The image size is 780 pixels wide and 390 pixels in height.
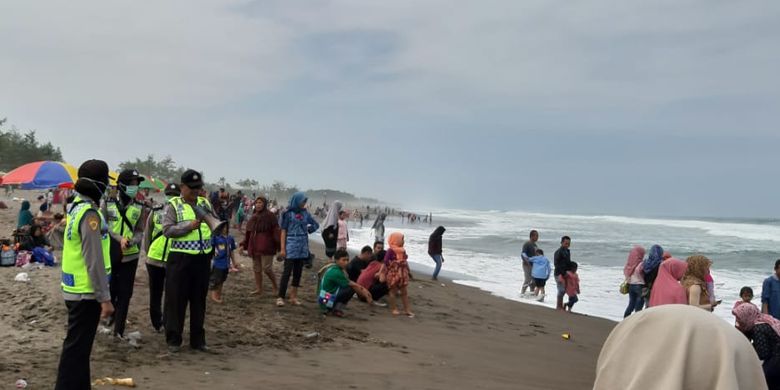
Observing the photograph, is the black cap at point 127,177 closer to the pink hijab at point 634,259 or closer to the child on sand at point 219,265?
the child on sand at point 219,265

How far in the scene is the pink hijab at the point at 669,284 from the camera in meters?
6.77

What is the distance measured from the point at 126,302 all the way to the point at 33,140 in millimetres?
60377

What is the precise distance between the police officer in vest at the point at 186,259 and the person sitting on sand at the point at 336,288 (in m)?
2.73

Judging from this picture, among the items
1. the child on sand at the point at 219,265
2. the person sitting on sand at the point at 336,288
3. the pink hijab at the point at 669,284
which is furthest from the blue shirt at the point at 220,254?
the pink hijab at the point at 669,284

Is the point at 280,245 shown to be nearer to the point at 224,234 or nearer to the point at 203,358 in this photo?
the point at 224,234

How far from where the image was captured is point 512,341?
8.31 meters

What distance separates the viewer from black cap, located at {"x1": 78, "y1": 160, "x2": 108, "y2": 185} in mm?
4059

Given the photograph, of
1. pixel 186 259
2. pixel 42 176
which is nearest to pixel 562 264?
pixel 186 259

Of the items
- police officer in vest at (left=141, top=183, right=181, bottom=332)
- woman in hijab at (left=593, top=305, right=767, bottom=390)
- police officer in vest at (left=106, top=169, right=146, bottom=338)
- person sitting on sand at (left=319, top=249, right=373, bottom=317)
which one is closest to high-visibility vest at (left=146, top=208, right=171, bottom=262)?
police officer in vest at (left=141, top=183, right=181, bottom=332)

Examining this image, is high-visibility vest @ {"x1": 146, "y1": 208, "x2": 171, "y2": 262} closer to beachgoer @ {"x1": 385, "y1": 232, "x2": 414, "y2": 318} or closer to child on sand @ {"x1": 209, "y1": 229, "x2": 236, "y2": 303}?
child on sand @ {"x1": 209, "y1": 229, "x2": 236, "y2": 303}

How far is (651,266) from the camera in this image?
9.69m

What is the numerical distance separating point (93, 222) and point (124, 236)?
1.92 metres

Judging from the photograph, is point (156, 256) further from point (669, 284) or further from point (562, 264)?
point (562, 264)

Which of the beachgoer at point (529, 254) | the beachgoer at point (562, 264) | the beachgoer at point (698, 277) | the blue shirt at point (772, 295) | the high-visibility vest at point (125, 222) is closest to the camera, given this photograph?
the high-visibility vest at point (125, 222)
